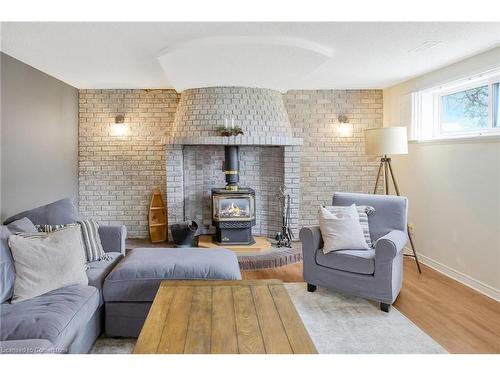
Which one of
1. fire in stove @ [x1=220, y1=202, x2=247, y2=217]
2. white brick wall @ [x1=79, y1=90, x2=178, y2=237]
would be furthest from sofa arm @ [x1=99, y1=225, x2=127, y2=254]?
white brick wall @ [x1=79, y1=90, x2=178, y2=237]

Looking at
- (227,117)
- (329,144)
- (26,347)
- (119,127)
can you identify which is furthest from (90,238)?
(329,144)

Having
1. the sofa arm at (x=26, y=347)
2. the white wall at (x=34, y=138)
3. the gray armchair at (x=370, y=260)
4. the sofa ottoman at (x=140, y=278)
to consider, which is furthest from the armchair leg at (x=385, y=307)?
the white wall at (x=34, y=138)

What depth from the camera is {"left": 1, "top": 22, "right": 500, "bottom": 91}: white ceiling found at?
3.21 m

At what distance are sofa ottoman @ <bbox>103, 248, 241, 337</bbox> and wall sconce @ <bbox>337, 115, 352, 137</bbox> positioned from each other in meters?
3.56

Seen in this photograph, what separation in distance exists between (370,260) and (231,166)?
258 centimetres

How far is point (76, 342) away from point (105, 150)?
407 centimetres

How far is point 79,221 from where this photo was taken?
3389 millimetres

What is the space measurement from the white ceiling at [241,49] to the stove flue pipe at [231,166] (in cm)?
95

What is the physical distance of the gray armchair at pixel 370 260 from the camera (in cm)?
335

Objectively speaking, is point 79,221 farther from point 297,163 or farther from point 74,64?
point 297,163

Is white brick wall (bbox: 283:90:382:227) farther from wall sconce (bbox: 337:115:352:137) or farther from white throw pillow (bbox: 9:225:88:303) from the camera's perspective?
white throw pillow (bbox: 9:225:88:303)

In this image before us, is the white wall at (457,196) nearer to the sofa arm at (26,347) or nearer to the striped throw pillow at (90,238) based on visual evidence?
the striped throw pillow at (90,238)

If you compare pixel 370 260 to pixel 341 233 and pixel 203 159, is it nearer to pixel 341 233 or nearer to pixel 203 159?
pixel 341 233

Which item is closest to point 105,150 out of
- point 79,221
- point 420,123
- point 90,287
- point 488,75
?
point 79,221
